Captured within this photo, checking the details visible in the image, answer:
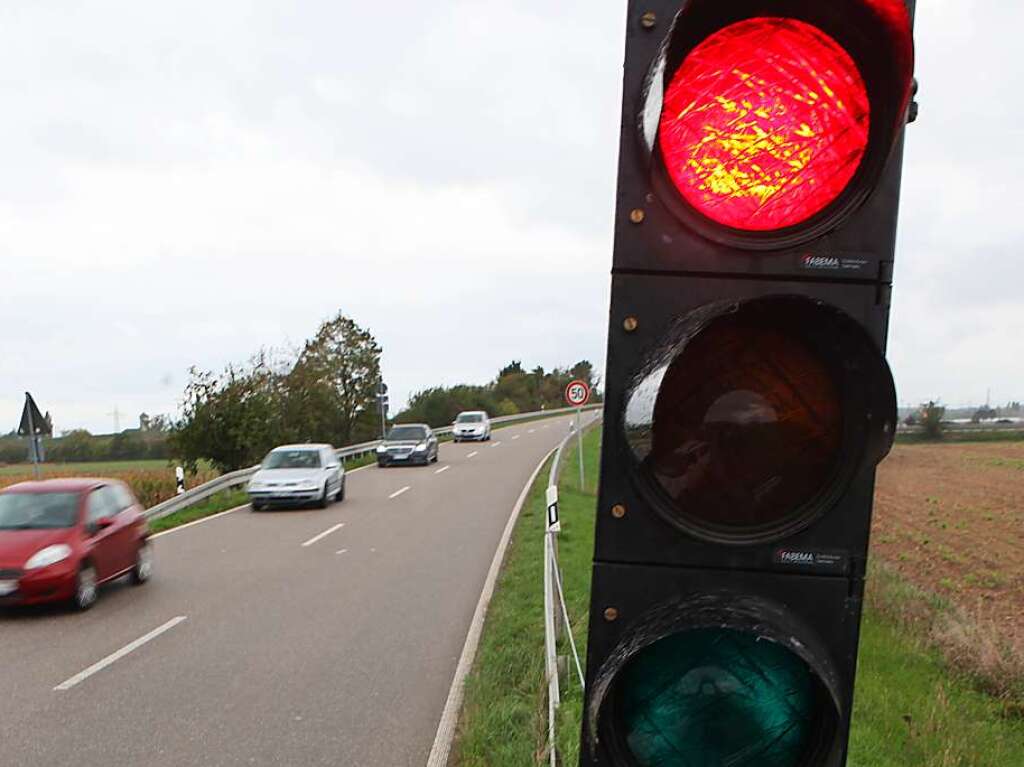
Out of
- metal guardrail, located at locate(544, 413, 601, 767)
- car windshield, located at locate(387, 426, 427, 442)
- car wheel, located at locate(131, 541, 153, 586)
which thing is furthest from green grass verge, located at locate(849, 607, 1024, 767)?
car windshield, located at locate(387, 426, 427, 442)

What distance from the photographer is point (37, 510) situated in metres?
11.5

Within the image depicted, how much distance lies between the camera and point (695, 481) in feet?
4.75

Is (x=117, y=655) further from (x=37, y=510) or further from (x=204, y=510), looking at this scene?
(x=204, y=510)

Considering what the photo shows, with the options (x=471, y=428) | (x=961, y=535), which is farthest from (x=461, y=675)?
(x=471, y=428)

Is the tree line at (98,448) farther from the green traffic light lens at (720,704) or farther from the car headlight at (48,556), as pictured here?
the green traffic light lens at (720,704)

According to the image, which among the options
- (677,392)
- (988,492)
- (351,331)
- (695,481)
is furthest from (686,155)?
(351,331)

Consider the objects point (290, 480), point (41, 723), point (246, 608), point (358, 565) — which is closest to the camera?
point (41, 723)

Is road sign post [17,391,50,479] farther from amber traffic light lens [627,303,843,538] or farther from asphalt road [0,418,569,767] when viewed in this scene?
amber traffic light lens [627,303,843,538]

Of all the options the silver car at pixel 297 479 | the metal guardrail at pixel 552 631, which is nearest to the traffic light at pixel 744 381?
the metal guardrail at pixel 552 631

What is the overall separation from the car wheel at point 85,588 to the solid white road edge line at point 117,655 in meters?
1.41

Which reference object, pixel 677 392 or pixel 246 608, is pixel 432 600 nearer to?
pixel 246 608

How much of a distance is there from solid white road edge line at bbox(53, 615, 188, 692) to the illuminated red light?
842 centimetres

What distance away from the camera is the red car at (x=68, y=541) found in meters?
10.4

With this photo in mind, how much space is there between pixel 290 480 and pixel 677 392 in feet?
66.3
